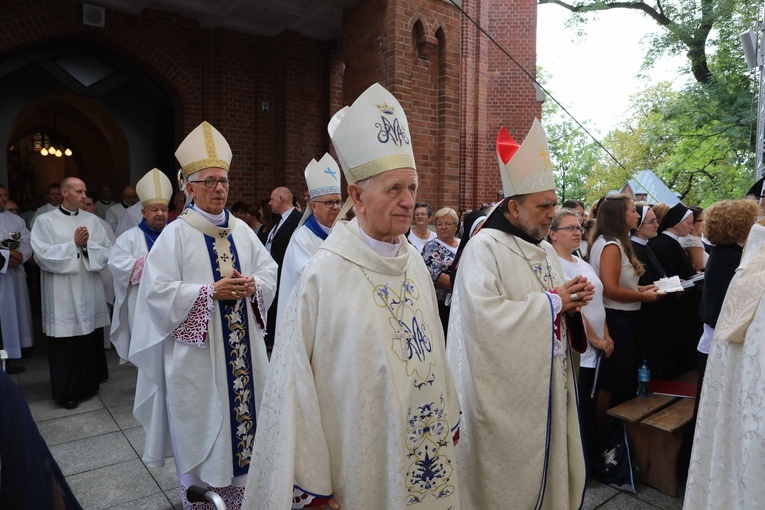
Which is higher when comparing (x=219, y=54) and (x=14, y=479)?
(x=219, y=54)

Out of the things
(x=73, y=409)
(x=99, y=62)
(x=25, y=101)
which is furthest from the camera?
(x=25, y=101)

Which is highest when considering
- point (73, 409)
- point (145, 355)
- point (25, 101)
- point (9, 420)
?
point (25, 101)

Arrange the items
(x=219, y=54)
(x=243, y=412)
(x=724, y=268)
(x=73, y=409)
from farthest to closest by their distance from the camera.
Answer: (x=219, y=54) < (x=73, y=409) < (x=724, y=268) < (x=243, y=412)

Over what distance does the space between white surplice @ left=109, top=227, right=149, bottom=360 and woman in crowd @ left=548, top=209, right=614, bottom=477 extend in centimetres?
401

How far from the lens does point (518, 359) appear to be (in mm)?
2777

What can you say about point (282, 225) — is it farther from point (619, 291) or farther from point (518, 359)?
point (518, 359)

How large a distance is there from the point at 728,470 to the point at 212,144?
10.8 feet

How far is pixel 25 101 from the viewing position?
11047 millimetres

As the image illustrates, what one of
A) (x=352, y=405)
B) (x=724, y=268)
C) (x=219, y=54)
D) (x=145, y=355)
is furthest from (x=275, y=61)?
(x=352, y=405)

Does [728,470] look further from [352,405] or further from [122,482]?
[122,482]

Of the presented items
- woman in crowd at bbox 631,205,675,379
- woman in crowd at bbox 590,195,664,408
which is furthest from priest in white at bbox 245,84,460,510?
woman in crowd at bbox 631,205,675,379

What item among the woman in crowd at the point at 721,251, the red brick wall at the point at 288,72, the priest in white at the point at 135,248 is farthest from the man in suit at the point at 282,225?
the woman in crowd at the point at 721,251

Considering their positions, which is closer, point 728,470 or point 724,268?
point 728,470

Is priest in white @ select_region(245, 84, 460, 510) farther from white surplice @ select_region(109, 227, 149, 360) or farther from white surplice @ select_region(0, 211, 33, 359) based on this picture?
white surplice @ select_region(0, 211, 33, 359)
